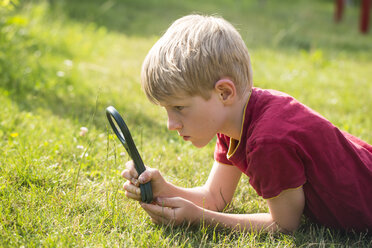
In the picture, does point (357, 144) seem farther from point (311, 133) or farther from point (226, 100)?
point (226, 100)

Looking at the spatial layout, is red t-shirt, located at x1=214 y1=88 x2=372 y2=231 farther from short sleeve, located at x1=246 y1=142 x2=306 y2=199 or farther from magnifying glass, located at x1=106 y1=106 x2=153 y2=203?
magnifying glass, located at x1=106 y1=106 x2=153 y2=203

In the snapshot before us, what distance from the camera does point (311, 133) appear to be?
1783 mm

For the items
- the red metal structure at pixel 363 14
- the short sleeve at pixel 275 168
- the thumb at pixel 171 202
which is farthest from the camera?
the red metal structure at pixel 363 14

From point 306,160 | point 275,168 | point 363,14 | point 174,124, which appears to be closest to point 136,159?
point 174,124

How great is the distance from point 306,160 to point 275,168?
0.56 feet

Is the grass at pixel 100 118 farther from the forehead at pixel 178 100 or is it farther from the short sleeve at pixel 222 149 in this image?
the forehead at pixel 178 100

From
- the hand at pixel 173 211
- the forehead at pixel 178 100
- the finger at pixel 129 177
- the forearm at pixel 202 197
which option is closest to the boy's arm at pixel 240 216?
the hand at pixel 173 211

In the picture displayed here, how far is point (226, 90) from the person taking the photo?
1805 mm

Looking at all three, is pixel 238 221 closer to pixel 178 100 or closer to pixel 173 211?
pixel 173 211

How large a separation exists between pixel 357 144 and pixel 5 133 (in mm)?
2137

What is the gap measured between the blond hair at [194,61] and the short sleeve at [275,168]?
0.32 metres

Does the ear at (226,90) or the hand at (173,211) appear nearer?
the ear at (226,90)

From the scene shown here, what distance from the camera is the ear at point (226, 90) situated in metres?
1.76

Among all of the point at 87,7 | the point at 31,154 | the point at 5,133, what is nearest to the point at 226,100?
the point at 31,154
